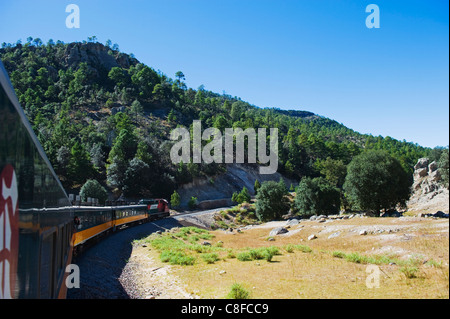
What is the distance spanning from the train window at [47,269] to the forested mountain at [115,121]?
216 ft

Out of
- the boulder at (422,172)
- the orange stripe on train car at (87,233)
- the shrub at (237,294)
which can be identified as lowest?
the boulder at (422,172)

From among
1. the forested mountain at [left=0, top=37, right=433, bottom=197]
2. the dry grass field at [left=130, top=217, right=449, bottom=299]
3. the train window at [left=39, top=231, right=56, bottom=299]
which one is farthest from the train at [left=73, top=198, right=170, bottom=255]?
the forested mountain at [left=0, top=37, right=433, bottom=197]

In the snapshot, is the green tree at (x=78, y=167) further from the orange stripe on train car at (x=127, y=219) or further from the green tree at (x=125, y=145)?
the orange stripe on train car at (x=127, y=219)

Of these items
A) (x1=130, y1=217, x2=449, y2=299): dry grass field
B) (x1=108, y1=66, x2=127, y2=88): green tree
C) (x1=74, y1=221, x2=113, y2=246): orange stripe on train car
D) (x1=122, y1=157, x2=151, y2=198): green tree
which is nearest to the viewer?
(x1=130, y1=217, x2=449, y2=299): dry grass field

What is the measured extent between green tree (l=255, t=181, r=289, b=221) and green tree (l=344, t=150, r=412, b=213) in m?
16.9

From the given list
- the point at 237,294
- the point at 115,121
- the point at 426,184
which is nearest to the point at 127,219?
the point at 237,294

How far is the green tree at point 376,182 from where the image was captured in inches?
1565

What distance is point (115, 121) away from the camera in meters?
102

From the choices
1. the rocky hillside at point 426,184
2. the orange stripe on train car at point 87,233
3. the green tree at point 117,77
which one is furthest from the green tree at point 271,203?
the green tree at point 117,77

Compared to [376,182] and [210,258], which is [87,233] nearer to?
[210,258]

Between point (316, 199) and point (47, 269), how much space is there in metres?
53.2

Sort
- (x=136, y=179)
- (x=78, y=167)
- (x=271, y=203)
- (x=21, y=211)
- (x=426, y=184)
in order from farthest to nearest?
(x=426, y=184) → (x=136, y=179) → (x=78, y=167) → (x=271, y=203) → (x=21, y=211)

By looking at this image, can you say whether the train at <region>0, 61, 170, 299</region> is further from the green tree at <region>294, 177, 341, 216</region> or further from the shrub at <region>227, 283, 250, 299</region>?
the green tree at <region>294, 177, 341, 216</region>

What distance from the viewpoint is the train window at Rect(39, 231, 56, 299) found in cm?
428
